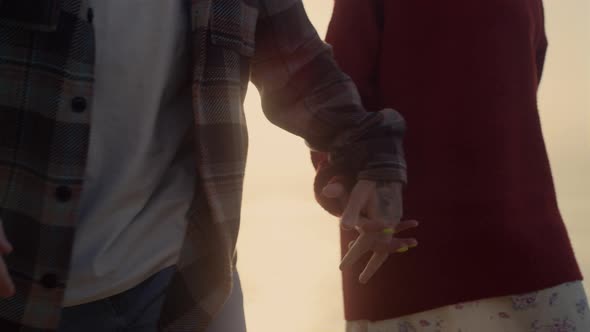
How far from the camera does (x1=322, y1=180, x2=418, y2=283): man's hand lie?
4.44ft

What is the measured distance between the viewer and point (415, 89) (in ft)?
5.38

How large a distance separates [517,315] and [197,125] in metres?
0.77

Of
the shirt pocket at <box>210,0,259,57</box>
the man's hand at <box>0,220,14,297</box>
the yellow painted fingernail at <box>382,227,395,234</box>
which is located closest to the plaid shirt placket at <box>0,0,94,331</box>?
the man's hand at <box>0,220,14,297</box>

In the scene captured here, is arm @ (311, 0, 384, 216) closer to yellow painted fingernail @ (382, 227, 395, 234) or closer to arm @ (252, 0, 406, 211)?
arm @ (252, 0, 406, 211)

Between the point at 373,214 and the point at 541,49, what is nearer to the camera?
the point at 373,214

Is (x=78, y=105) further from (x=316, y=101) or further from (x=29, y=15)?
(x=316, y=101)

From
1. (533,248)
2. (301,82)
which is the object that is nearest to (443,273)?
(533,248)

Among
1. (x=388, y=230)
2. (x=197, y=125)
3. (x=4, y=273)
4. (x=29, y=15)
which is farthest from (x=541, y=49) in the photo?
(x=4, y=273)

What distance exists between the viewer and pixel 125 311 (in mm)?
1176

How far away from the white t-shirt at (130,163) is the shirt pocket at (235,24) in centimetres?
8

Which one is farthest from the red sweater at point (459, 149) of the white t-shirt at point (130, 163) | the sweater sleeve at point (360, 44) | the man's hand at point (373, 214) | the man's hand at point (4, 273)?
the man's hand at point (4, 273)

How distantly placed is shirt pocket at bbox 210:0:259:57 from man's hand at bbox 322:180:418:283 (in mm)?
303

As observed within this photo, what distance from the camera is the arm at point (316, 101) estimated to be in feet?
4.58

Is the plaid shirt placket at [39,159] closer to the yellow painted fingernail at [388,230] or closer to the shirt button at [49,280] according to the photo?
the shirt button at [49,280]
